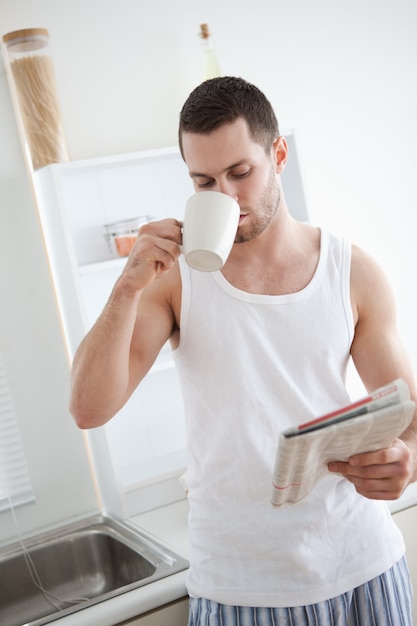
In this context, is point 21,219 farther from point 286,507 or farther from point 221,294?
point 286,507

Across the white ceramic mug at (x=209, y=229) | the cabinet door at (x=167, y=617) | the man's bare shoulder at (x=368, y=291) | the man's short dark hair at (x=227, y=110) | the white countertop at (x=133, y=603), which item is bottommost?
the cabinet door at (x=167, y=617)

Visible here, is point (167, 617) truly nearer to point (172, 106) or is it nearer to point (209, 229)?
point (209, 229)

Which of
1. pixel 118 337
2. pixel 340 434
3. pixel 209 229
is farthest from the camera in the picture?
pixel 118 337

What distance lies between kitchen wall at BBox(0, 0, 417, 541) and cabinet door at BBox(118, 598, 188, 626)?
0.72m

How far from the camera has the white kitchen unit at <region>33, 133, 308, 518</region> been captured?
212 centimetres

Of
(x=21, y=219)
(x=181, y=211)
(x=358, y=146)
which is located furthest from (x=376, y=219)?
(x=21, y=219)

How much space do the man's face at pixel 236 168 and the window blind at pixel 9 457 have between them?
3.61 feet

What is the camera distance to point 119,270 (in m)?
2.29

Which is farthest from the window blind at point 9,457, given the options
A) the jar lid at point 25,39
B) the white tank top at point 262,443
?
the white tank top at point 262,443

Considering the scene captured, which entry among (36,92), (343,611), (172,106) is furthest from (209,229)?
(172,106)

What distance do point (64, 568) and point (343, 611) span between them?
1018 millimetres

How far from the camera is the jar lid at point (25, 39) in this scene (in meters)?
2.04

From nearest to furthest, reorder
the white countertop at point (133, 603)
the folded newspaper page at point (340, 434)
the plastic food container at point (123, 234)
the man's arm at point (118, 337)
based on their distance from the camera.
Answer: the folded newspaper page at point (340, 434) < the man's arm at point (118, 337) < the white countertop at point (133, 603) < the plastic food container at point (123, 234)

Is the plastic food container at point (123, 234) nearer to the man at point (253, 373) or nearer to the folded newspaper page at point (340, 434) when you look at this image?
the man at point (253, 373)
